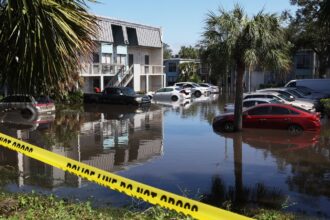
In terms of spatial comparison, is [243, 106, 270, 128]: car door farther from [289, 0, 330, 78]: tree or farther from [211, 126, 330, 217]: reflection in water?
[289, 0, 330, 78]: tree

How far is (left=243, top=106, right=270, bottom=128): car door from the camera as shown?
20828 millimetres

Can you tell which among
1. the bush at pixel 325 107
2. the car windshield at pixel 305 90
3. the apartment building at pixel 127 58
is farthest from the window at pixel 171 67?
the bush at pixel 325 107

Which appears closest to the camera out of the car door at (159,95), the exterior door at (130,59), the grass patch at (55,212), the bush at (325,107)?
the grass patch at (55,212)

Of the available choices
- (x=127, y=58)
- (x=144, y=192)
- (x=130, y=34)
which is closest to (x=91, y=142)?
(x=144, y=192)

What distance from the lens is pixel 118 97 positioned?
37094 millimetres

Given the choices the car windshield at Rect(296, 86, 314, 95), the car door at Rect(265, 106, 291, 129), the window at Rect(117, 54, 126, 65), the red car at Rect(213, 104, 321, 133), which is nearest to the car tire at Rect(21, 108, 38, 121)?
the red car at Rect(213, 104, 321, 133)

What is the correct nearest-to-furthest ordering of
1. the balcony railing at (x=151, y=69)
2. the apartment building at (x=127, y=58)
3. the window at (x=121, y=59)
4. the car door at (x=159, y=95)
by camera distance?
the car door at (x=159, y=95)
the apartment building at (x=127, y=58)
the window at (x=121, y=59)
the balcony railing at (x=151, y=69)

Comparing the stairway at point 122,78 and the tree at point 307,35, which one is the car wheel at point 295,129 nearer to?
the stairway at point 122,78

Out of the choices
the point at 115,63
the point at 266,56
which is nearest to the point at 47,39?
the point at 266,56

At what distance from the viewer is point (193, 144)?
Answer: 1756 centimetres

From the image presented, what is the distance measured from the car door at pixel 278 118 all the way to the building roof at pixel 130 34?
28362 millimetres

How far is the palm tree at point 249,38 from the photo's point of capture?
18094mm

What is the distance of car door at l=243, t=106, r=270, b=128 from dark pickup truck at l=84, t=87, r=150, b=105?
1551cm

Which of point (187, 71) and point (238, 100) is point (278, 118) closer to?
point (238, 100)
